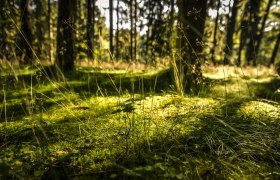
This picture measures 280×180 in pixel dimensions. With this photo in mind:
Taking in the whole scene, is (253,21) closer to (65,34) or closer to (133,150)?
(133,150)

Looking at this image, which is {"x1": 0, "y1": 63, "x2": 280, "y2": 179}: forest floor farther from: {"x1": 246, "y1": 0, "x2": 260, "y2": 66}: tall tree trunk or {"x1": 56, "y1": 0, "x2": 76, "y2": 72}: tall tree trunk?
{"x1": 56, "y1": 0, "x2": 76, "y2": 72}: tall tree trunk

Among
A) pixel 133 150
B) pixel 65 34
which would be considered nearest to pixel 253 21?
pixel 133 150

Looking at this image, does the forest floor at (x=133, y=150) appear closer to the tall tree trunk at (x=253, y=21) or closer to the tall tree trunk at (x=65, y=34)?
the tall tree trunk at (x=253, y=21)

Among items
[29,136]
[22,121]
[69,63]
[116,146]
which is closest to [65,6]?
[69,63]

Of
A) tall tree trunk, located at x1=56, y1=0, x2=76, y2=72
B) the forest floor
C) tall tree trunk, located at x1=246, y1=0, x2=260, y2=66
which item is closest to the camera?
the forest floor

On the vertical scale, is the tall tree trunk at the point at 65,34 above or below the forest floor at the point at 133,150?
above

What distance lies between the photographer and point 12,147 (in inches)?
70.7

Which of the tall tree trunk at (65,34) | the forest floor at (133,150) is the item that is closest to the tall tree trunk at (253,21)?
the forest floor at (133,150)

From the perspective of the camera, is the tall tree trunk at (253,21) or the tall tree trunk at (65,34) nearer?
the tall tree trunk at (253,21)

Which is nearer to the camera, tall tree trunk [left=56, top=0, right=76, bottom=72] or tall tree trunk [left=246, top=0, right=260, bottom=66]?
tall tree trunk [left=246, top=0, right=260, bottom=66]

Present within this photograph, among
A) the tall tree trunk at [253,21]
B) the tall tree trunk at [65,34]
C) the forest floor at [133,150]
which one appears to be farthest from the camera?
the tall tree trunk at [65,34]

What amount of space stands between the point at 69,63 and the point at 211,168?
16.6 feet

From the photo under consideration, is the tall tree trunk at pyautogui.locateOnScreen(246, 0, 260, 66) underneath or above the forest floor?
above

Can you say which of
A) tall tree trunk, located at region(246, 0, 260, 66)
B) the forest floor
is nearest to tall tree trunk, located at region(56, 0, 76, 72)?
the forest floor
